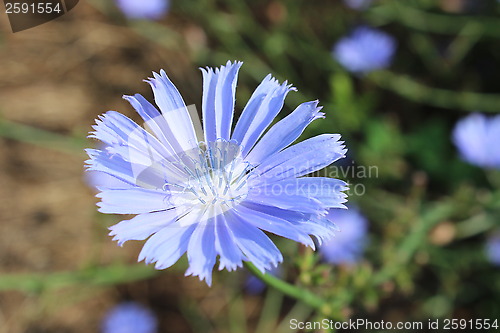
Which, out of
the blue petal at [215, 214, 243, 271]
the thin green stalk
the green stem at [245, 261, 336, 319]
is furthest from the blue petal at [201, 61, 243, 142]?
the thin green stalk

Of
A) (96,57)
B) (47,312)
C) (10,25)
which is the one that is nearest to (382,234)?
(47,312)

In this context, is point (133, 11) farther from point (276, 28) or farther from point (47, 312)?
point (47, 312)

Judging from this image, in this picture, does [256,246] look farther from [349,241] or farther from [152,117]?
[349,241]

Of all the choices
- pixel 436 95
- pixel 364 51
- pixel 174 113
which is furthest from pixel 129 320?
pixel 436 95

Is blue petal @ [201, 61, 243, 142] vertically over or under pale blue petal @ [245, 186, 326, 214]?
over

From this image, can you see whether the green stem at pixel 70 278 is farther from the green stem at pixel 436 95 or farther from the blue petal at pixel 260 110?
the green stem at pixel 436 95

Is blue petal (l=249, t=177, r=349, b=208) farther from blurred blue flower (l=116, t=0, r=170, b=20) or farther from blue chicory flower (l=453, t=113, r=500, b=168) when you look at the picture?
blurred blue flower (l=116, t=0, r=170, b=20)

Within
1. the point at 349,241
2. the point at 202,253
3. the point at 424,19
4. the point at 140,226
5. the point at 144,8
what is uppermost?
the point at 144,8
